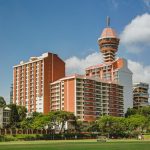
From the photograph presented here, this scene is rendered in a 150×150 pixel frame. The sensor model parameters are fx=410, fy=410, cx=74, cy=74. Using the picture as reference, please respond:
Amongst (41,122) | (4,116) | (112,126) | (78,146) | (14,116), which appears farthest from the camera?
(4,116)

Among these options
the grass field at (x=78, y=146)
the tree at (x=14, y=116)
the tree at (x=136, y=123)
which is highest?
the tree at (x=14, y=116)

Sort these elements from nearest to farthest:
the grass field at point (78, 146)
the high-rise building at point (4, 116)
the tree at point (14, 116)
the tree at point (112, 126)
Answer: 1. the grass field at point (78, 146)
2. the tree at point (112, 126)
3. the tree at point (14, 116)
4. the high-rise building at point (4, 116)

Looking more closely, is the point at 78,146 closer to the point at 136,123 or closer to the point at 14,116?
the point at 136,123

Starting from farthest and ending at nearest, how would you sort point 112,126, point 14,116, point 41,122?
1. point 14,116
2. point 112,126
3. point 41,122

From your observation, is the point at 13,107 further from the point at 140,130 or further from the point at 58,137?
the point at 140,130

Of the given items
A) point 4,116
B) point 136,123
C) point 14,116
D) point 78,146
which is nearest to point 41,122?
point 14,116

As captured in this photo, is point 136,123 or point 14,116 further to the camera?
point 14,116

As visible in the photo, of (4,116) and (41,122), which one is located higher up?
(4,116)

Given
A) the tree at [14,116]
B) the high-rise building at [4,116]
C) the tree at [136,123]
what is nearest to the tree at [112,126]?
the tree at [136,123]

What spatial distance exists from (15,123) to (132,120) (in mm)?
47461

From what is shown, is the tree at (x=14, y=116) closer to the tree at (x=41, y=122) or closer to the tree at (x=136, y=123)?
the tree at (x=41, y=122)

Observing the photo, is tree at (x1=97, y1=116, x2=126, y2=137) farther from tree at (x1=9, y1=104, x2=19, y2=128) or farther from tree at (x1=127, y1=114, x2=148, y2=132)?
tree at (x1=9, y1=104, x2=19, y2=128)

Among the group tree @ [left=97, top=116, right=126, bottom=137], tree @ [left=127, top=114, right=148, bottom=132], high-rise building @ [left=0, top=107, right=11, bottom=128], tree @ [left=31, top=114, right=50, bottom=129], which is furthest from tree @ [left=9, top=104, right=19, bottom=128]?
tree @ [left=127, top=114, right=148, bottom=132]

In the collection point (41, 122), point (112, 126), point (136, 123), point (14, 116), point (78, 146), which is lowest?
point (78, 146)
